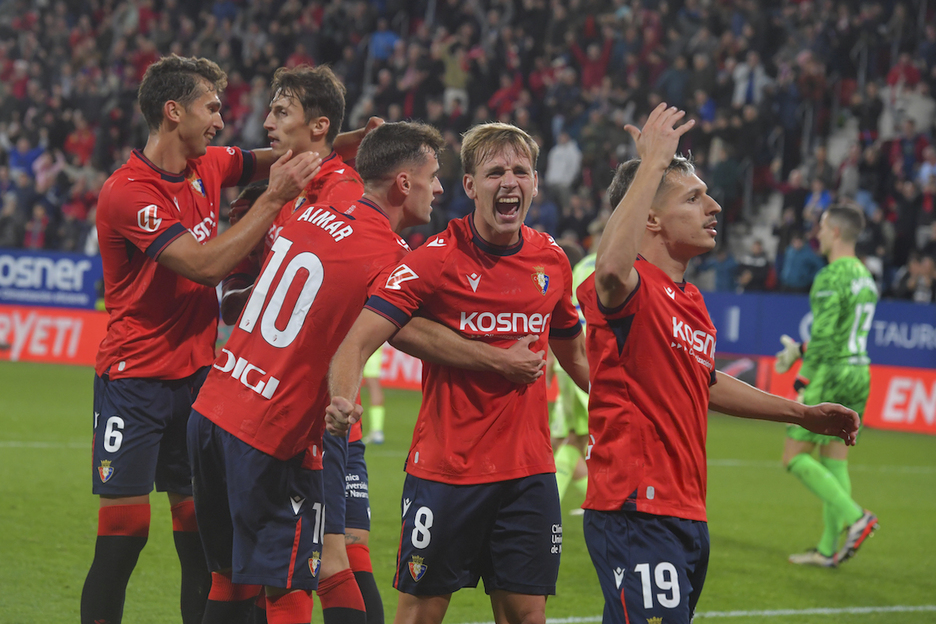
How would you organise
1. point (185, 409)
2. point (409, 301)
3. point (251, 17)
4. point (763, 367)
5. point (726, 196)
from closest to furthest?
point (409, 301), point (185, 409), point (763, 367), point (726, 196), point (251, 17)

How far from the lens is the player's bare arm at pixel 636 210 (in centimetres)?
355

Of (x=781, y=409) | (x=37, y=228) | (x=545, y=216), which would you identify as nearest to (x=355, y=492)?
(x=781, y=409)

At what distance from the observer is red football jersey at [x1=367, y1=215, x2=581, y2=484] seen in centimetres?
410

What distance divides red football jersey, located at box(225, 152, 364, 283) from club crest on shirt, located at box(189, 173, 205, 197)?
434 mm

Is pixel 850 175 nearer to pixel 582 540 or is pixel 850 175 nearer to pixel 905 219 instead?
pixel 905 219

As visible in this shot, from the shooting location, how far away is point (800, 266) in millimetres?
17688

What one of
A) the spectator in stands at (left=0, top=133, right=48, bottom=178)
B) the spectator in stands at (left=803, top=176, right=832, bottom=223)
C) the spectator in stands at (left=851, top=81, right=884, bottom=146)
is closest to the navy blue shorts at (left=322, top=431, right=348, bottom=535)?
the spectator in stands at (left=803, top=176, right=832, bottom=223)

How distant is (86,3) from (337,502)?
28.8 meters

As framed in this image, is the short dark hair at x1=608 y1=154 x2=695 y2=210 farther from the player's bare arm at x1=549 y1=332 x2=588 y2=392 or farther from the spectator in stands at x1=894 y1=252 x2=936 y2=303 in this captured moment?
the spectator in stands at x1=894 y1=252 x2=936 y2=303

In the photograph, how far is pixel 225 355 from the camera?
13.9 ft

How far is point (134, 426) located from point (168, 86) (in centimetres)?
153

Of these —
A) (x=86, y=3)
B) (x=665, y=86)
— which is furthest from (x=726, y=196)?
(x=86, y=3)

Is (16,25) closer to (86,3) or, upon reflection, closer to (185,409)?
(86,3)

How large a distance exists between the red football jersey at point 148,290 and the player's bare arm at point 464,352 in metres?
1.29
